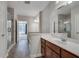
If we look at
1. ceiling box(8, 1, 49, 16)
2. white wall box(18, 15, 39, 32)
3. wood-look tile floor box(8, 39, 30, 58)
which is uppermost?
ceiling box(8, 1, 49, 16)

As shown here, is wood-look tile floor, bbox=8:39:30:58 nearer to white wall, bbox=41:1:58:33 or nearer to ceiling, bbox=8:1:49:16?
white wall, bbox=41:1:58:33

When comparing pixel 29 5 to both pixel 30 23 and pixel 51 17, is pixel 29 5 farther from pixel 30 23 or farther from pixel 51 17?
pixel 30 23

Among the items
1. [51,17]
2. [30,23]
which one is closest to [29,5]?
[51,17]

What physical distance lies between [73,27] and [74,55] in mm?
1138

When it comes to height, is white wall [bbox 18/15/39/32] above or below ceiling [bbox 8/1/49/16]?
below

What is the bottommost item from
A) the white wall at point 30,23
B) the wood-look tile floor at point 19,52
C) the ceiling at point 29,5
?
the wood-look tile floor at point 19,52

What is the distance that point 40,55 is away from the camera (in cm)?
422

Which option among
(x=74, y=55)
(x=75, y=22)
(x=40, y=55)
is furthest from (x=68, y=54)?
(x=40, y=55)

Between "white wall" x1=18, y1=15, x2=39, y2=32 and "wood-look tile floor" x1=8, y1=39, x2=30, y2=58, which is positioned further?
"white wall" x1=18, y1=15, x2=39, y2=32

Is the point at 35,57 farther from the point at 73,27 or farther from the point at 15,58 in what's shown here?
the point at 73,27

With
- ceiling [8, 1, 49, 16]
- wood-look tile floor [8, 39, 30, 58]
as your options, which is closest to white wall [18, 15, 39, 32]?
ceiling [8, 1, 49, 16]

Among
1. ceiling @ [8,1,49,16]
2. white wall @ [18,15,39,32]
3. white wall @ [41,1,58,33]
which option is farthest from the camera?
white wall @ [18,15,39,32]

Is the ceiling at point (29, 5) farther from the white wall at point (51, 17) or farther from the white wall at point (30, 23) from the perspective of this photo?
the white wall at point (30, 23)

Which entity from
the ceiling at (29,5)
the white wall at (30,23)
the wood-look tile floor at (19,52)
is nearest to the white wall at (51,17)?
the ceiling at (29,5)
